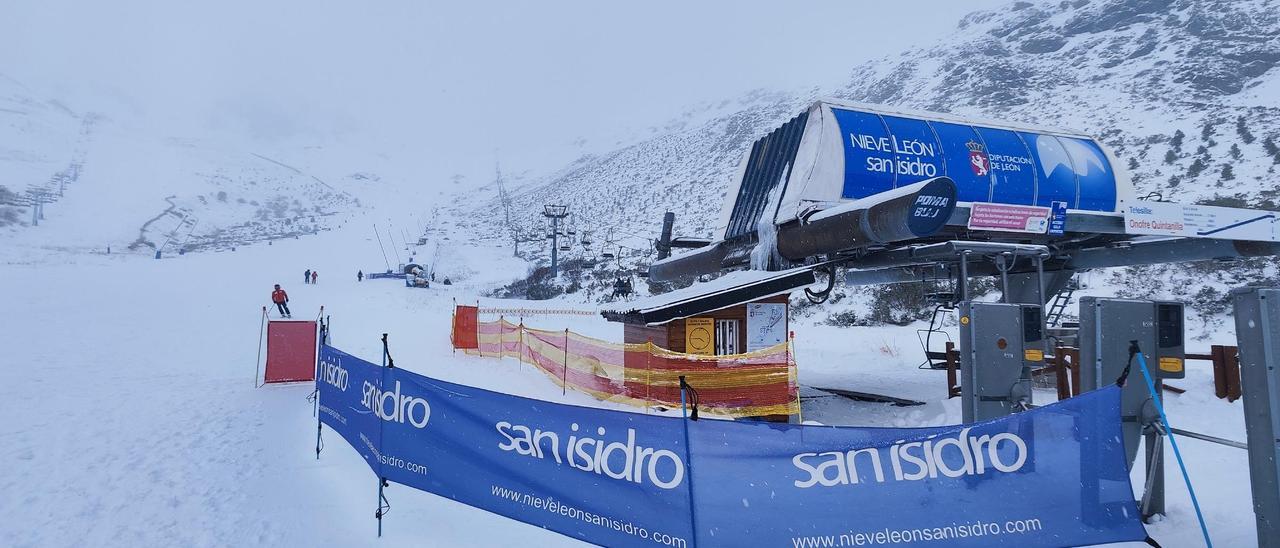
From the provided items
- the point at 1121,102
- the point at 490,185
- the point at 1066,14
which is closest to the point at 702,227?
the point at 1121,102

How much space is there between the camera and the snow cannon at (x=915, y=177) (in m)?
8.05

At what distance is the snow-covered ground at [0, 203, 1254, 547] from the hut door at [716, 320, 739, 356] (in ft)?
5.94

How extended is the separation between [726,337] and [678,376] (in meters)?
1.35

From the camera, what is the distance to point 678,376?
9.41 m

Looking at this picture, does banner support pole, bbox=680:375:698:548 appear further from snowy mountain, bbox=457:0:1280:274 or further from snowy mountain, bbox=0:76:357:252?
snowy mountain, bbox=0:76:357:252

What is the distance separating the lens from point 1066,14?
79.1m

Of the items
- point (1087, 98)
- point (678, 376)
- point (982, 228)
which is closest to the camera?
point (982, 228)

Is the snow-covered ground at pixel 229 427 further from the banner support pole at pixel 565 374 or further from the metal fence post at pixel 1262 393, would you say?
the metal fence post at pixel 1262 393

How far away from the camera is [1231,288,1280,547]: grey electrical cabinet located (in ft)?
12.1

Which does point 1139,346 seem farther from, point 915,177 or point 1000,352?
point 915,177

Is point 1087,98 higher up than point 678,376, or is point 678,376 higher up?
point 1087,98

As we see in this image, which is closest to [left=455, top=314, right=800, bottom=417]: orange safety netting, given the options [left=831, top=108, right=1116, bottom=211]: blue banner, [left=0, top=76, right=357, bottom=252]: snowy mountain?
[left=831, top=108, right=1116, bottom=211]: blue banner

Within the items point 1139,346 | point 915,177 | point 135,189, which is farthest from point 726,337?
point 135,189

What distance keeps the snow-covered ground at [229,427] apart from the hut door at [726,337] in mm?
1811
